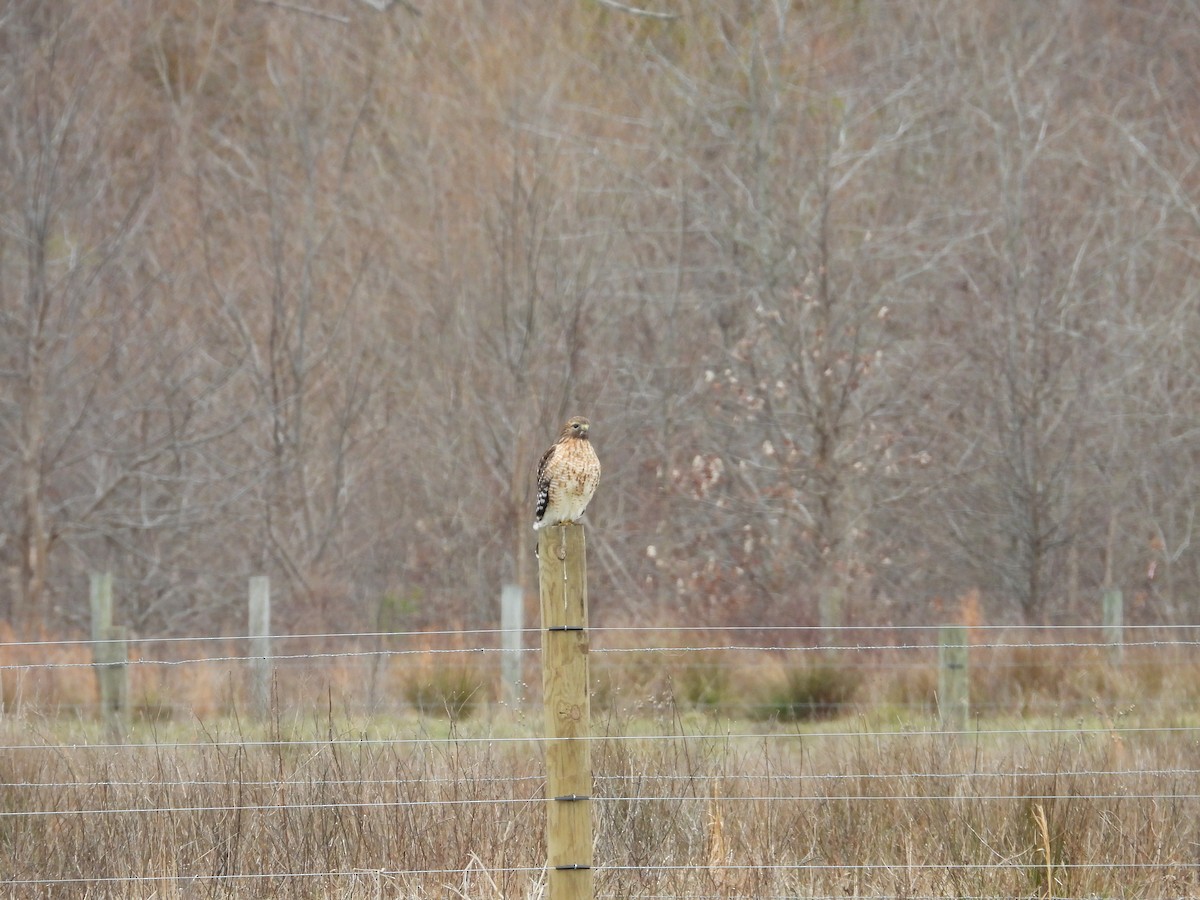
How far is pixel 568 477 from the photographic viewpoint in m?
6.62

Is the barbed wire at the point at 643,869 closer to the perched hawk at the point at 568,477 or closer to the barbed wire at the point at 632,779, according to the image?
the barbed wire at the point at 632,779

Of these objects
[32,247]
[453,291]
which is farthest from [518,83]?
[32,247]

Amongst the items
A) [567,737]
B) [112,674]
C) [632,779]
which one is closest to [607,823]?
[632,779]

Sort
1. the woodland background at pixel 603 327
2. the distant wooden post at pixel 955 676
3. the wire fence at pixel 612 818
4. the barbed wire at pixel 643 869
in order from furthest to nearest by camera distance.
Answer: the woodland background at pixel 603 327 → the distant wooden post at pixel 955 676 → the wire fence at pixel 612 818 → the barbed wire at pixel 643 869

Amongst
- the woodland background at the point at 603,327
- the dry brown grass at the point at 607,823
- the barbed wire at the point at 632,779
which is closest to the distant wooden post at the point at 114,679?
the woodland background at the point at 603,327

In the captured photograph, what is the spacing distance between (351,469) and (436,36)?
19.5ft

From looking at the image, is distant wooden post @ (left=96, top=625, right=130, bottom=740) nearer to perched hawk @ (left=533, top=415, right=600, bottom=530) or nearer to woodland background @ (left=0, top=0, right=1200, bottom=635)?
woodland background @ (left=0, top=0, right=1200, bottom=635)

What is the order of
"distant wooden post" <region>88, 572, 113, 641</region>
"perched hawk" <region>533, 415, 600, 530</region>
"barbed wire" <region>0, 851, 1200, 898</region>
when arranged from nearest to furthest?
"barbed wire" <region>0, 851, 1200, 898</region>
"perched hawk" <region>533, 415, 600, 530</region>
"distant wooden post" <region>88, 572, 113, 641</region>

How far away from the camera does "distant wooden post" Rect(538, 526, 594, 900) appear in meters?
5.20

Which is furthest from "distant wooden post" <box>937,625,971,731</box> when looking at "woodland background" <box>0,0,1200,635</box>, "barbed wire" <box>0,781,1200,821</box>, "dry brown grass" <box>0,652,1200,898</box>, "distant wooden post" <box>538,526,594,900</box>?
"distant wooden post" <box>538,526,594,900</box>

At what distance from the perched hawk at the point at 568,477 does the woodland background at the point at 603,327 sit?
8.15 metres

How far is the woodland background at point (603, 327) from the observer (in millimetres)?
16484

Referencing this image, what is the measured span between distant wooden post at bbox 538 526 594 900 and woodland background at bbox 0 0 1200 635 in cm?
963

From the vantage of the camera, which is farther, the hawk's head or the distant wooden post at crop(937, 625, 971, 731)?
the distant wooden post at crop(937, 625, 971, 731)
